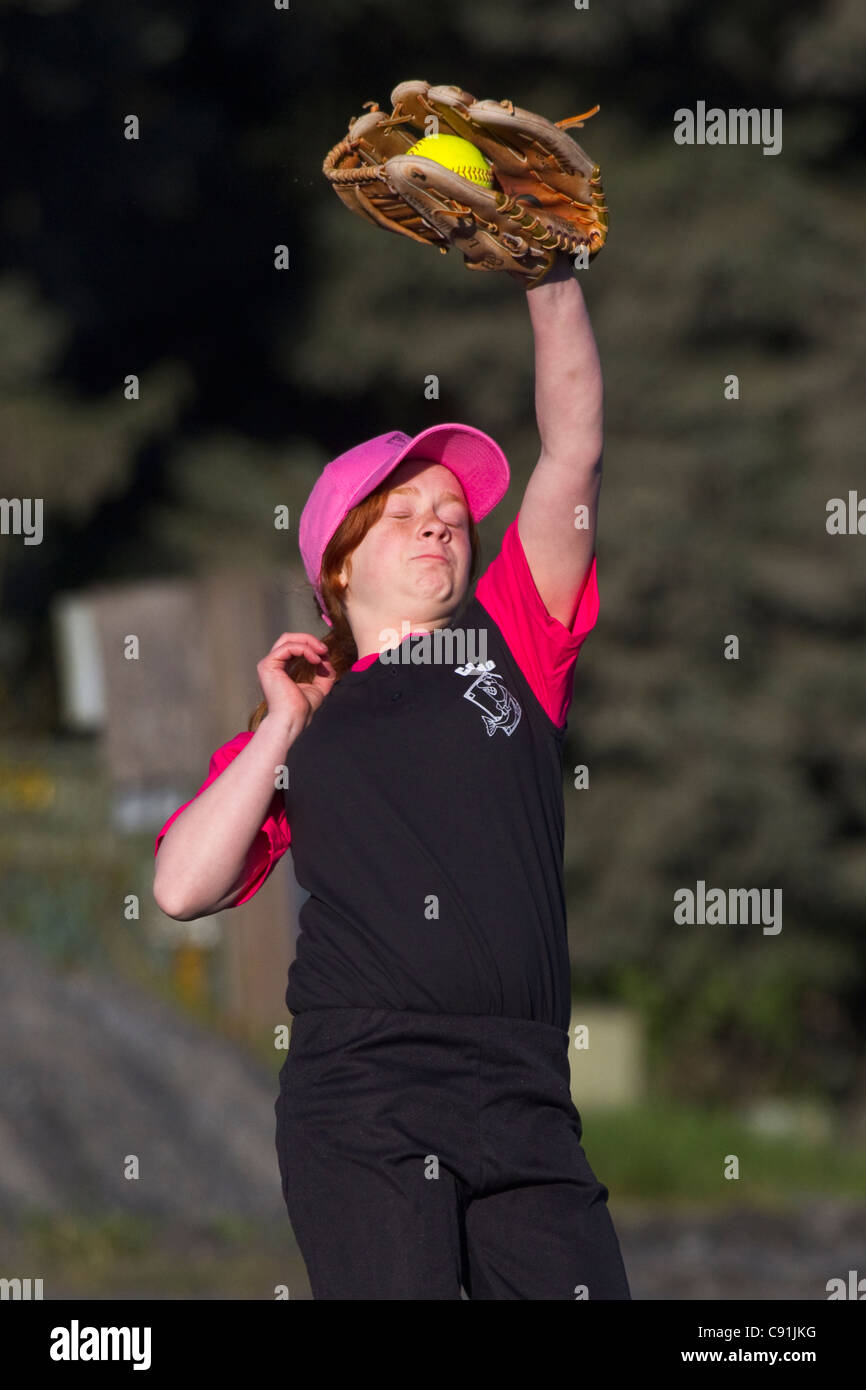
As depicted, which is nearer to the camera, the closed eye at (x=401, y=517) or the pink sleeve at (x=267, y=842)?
the pink sleeve at (x=267, y=842)

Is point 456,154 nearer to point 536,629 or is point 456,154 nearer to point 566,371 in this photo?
point 566,371

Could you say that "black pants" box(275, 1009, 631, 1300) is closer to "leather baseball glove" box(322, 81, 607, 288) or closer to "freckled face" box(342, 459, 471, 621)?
"freckled face" box(342, 459, 471, 621)

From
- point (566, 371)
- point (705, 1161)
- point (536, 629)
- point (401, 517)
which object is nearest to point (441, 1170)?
point (536, 629)

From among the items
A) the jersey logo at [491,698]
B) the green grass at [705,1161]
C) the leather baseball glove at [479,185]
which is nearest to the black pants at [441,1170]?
the jersey logo at [491,698]

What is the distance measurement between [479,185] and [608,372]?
33.9 feet

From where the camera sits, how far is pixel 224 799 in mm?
2885

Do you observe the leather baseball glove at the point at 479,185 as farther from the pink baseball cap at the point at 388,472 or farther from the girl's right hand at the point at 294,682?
the girl's right hand at the point at 294,682

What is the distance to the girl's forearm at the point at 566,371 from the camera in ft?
9.79

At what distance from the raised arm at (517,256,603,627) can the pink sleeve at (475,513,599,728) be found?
0.8 inches

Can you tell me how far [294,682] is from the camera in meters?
3.04

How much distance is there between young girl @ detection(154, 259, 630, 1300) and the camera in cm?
268

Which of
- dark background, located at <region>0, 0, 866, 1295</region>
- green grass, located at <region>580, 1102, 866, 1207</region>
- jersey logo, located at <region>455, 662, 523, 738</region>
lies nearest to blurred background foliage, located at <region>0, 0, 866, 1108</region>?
dark background, located at <region>0, 0, 866, 1295</region>

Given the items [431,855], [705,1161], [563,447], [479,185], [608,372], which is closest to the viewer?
[431,855]

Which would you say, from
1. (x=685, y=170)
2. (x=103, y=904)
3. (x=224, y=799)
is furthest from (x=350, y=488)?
(x=685, y=170)
